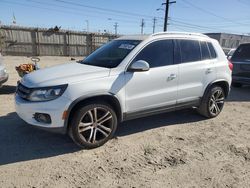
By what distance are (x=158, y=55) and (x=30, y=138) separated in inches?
106

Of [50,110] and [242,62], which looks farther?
[242,62]

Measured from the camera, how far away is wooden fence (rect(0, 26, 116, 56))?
21531 millimetres

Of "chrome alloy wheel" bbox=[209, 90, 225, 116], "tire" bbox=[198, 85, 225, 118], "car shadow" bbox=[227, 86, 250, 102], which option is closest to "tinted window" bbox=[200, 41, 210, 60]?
"tire" bbox=[198, 85, 225, 118]

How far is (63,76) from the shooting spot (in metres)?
3.66

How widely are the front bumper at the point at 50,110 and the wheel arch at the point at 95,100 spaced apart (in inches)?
2.7

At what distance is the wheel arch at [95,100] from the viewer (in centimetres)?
352

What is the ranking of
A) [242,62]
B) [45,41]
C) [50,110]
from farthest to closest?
[45,41] → [242,62] → [50,110]

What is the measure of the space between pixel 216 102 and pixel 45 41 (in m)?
21.0

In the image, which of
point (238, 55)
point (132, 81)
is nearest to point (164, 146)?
point (132, 81)

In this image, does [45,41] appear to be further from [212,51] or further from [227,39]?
[227,39]

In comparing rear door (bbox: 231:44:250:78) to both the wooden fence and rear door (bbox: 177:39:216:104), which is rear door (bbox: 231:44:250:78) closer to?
rear door (bbox: 177:39:216:104)

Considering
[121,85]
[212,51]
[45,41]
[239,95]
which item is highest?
[212,51]

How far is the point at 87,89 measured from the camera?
11.6 feet

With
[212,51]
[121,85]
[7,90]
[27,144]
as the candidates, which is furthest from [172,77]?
[7,90]
